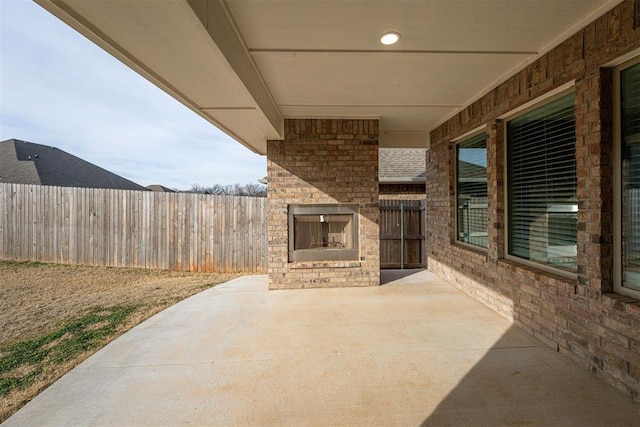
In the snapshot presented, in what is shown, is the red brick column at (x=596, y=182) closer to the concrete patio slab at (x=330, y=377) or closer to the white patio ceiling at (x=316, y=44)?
the white patio ceiling at (x=316, y=44)

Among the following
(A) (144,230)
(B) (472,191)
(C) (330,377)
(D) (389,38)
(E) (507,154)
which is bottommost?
(C) (330,377)

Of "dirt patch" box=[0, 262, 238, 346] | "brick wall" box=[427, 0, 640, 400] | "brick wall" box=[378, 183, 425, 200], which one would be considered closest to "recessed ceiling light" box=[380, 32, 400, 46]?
"brick wall" box=[427, 0, 640, 400]

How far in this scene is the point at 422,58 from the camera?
2.84 m

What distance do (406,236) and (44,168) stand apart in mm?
12982

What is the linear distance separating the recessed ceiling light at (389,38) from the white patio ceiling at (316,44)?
55 millimetres

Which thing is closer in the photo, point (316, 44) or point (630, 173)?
point (630, 173)

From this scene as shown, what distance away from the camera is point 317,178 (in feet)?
15.3

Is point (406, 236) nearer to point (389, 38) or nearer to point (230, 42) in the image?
point (389, 38)

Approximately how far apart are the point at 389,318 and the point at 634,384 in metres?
1.92

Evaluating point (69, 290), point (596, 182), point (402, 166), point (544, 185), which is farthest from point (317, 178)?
point (69, 290)

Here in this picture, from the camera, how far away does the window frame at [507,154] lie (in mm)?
2619

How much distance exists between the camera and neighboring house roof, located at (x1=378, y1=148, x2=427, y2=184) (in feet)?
24.7

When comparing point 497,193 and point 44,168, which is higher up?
point 44,168

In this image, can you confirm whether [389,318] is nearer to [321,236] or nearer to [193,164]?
[321,236]
